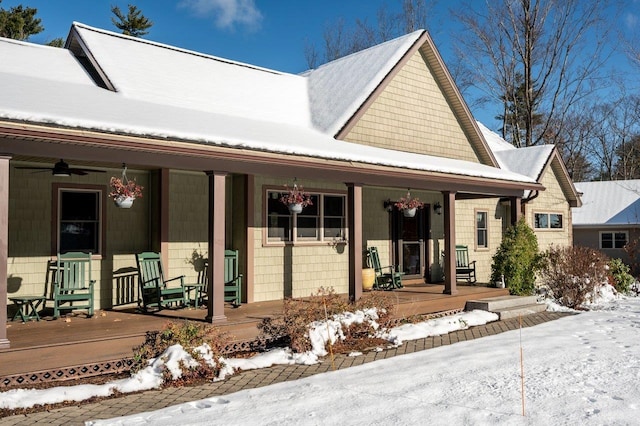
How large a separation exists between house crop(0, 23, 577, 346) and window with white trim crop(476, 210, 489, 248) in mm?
94

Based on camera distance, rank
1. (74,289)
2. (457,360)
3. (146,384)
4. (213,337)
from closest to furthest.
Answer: (146,384)
(213,337)
(457,360)
(74,289)

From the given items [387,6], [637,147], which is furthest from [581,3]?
[637,147]

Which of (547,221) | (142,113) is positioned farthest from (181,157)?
(547,221)

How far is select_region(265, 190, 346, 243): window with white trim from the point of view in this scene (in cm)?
1084

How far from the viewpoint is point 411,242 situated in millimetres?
13852

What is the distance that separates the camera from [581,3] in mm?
25875

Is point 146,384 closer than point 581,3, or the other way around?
point 146,384

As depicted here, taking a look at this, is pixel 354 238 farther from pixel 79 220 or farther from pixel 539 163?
pixel 539 163

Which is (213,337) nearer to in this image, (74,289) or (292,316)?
(292,316)

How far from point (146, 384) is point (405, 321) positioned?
5.13 metres

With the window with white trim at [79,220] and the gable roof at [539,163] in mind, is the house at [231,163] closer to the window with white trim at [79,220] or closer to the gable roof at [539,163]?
the window with white trim at [79,220]

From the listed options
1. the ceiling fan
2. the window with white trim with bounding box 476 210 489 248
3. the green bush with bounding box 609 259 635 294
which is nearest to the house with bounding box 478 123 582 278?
the window with white trim with bounding box 476 210 489 248

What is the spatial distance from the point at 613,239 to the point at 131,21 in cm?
2796

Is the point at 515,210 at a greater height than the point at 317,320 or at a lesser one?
greater
